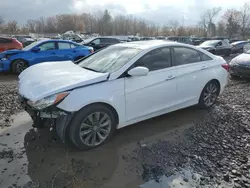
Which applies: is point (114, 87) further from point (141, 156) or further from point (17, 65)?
point (17, 65)

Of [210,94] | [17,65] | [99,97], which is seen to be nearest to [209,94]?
[210,94]

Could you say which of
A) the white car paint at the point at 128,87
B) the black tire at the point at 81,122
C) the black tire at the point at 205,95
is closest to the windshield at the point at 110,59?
the white car paint at the point at 128,87

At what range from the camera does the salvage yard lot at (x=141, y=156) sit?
2992 mm

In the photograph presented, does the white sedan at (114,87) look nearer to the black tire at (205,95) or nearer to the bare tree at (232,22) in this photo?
the black tire at (205,95)

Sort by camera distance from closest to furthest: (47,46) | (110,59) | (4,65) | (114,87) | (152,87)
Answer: (114,87), (152,87), (110,59), (4,65), (47,46)

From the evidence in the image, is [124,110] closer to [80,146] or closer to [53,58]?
[80,146]

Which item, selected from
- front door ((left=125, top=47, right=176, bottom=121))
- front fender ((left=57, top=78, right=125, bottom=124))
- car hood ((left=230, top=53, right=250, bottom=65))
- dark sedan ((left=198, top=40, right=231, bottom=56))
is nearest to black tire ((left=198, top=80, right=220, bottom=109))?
front door ((left=125, top=47, right=176, bottom=121))

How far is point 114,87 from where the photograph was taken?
3701 millimetres

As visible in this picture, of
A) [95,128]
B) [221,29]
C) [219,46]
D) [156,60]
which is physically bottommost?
[95,128]

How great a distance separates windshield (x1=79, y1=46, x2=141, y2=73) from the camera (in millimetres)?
4059

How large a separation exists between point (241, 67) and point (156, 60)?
17.7 ft

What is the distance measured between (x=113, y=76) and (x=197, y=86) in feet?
6.81

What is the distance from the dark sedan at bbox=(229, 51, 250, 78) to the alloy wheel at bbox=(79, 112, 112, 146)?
21.2ft

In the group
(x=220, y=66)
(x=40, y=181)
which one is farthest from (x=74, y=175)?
(x=220, y=66)
